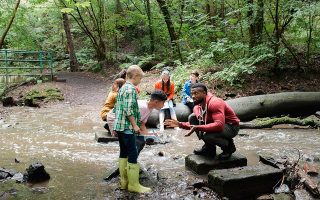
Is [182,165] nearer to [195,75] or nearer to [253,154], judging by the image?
[253,154]

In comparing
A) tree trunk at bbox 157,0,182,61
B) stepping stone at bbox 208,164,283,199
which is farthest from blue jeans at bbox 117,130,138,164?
tree trunk at bbox 157,0,182,61

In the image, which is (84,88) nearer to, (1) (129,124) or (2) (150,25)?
(2) (150,25)

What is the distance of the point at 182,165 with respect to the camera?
5.96 metres

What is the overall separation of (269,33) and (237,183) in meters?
10.5

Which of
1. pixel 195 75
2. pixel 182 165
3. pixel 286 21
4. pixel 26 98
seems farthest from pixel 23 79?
pixel 182 165

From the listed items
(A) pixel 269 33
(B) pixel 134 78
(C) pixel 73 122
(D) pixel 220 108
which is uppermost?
(A) pixel 269 33

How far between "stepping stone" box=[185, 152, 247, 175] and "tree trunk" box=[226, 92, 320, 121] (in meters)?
4.37

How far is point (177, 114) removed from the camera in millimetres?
9812

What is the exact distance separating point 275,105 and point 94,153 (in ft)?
18.8

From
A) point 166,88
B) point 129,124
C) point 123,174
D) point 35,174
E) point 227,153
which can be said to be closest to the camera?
point 129,124

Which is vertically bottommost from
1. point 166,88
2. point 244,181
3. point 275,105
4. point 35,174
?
point 35,174

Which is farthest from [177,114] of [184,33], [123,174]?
[184,33]

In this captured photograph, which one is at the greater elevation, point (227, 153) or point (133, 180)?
point (227, 153)

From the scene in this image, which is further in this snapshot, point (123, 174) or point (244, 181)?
point (123, 174)
